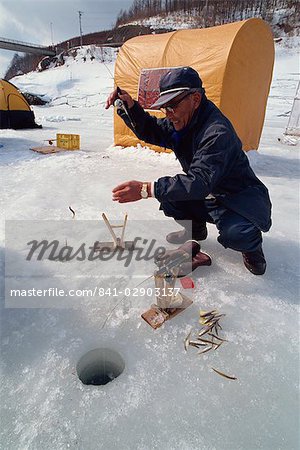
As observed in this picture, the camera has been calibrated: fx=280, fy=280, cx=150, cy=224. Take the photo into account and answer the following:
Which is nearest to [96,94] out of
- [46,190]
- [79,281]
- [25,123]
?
[25,123]

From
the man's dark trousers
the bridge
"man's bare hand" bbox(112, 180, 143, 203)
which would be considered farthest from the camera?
the bridge

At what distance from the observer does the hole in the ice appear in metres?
1.36

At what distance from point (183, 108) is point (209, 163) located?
1.35 feet

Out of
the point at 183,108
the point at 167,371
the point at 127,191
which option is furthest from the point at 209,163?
the point at 167,371

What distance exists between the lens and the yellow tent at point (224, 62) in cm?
488

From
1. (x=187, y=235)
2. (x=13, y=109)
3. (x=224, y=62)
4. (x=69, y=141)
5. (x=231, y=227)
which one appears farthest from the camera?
(x=13, y=109)

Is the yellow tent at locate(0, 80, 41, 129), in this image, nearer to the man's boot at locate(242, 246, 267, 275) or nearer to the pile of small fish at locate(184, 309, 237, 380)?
the man's boot at locate(242, 246, 267, 275)

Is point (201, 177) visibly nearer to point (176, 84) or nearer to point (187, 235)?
point (176, 84)

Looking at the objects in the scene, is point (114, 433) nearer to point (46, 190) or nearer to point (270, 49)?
point (46, 190)

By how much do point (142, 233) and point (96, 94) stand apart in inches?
935

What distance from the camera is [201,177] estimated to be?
163 cm

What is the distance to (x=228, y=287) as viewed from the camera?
1.95 meters

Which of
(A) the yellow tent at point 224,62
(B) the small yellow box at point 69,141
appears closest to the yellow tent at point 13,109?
(B) the small yellow box at point 69,141

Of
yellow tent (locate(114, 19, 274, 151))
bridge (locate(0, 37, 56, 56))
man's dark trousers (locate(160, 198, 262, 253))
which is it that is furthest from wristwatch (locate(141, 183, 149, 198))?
bridge (locate(0, 37, 56, 56))
